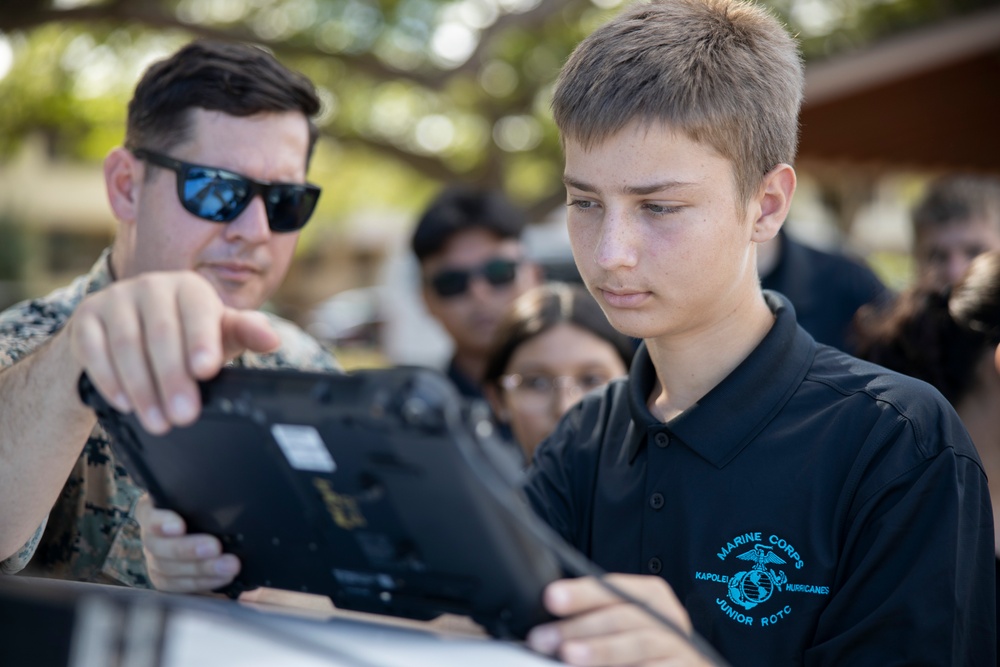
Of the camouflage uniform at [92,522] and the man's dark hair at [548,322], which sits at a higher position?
the man's dark hair at [548,322]

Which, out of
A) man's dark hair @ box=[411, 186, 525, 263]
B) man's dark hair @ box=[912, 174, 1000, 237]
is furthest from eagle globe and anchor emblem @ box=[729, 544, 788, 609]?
man's dark hair @ box=[411, 186, 525, 263]

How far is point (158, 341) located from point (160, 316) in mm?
34

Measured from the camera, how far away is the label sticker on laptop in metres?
1.19

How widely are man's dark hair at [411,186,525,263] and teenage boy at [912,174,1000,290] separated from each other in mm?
1996

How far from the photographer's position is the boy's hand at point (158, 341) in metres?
1.25

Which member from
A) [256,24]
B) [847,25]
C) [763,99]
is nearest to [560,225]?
[847,25]

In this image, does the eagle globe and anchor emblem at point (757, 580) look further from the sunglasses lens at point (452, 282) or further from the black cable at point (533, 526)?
the sunglasses lens at point (452, 282)

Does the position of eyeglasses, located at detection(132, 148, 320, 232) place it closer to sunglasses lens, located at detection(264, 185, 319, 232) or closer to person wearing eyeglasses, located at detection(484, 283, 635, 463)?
sunglasses lens, located at detection(264, 185, 319, 232)

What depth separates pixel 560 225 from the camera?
15359mm

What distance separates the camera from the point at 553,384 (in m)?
3.64

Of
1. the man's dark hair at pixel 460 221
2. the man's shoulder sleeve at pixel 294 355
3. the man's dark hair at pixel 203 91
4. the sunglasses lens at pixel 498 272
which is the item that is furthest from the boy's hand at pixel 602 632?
the man's dark hair at pixel 460 221

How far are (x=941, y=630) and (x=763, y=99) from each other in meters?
0.97

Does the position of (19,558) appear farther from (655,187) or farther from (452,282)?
(452,282)

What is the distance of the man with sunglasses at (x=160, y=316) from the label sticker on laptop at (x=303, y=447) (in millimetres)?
117
